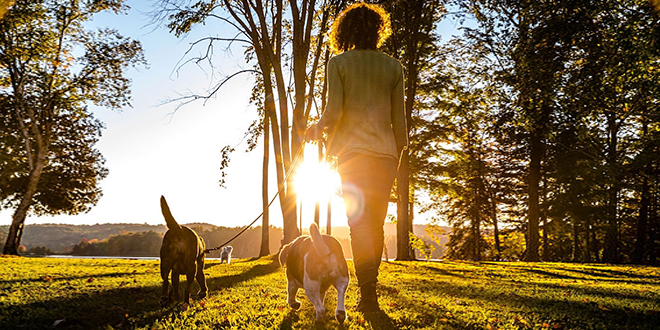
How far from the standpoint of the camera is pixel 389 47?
2103 centimetres

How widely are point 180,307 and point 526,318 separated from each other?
12.7 feet

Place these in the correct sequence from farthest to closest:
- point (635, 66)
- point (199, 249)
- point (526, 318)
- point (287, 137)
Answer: point (287, 137) → point (635, 66) → point (199, 249) → point (526, 318)

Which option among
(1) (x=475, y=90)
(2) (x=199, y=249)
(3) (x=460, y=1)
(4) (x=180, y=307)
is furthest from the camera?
(1) (x=475, y=90)

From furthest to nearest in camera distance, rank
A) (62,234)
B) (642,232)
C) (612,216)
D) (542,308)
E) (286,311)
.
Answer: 1. (62,234)
2. (612,216)
3. (642,232)
4. (542,308)
5. (286,311)

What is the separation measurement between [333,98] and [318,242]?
4.25 feet

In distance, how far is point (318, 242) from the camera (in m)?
3.89

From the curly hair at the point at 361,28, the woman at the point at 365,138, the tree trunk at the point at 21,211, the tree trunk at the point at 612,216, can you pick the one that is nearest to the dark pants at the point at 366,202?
the woman at the point at 365,138

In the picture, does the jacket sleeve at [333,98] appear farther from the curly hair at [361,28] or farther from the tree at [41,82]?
the tree at [41,82]

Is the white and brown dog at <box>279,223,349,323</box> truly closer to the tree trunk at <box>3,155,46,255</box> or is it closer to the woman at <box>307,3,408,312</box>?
the woman at <box>307,3,408,312</box>

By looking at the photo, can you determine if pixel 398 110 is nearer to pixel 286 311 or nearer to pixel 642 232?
pixel 286 311

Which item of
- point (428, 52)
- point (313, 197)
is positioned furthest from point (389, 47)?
point (313, 197)

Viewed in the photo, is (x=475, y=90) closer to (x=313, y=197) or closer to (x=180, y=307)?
(x=313, y=197)

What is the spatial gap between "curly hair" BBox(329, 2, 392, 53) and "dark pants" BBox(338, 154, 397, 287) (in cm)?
115

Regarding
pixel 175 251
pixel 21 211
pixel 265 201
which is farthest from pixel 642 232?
pixel 21 211
